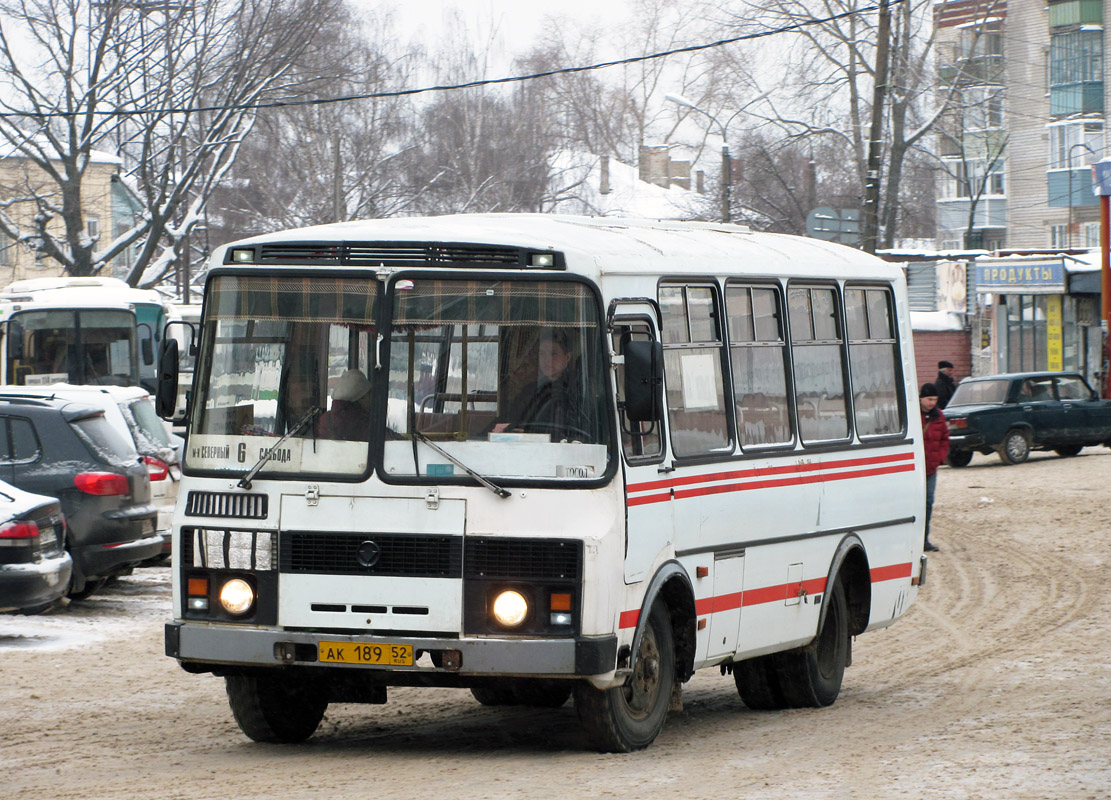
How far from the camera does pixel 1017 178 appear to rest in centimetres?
6569

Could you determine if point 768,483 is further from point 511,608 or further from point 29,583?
point 29,583

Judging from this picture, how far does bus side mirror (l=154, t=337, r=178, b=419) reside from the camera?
8.62 metres

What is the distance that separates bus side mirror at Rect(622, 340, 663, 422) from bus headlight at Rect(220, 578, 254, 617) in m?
1.93

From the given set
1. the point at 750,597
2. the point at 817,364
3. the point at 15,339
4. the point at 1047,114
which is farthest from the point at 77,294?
the point at 1047,114

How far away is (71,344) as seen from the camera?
33.8 meters

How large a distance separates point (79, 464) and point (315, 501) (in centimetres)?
686

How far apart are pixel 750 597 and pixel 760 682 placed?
4.52ft

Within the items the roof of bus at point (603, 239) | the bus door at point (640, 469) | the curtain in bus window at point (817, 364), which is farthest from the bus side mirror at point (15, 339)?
the bus door at point (640, 469)

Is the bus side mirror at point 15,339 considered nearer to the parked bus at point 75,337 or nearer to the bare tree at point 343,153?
the parked bus at point 75,337

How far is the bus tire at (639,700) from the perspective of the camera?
8312 mm

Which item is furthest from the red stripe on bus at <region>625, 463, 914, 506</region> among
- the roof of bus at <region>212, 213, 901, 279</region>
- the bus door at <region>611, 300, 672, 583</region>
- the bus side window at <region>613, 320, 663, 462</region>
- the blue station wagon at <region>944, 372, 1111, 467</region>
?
the blue station wagon at <region>944, 372, 1111, 467</region>

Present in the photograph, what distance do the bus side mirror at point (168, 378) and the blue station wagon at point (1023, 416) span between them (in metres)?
22.7

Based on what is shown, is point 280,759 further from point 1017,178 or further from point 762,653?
point 1017,178

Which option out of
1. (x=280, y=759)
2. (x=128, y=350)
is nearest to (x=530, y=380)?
(x=280, y=759)
